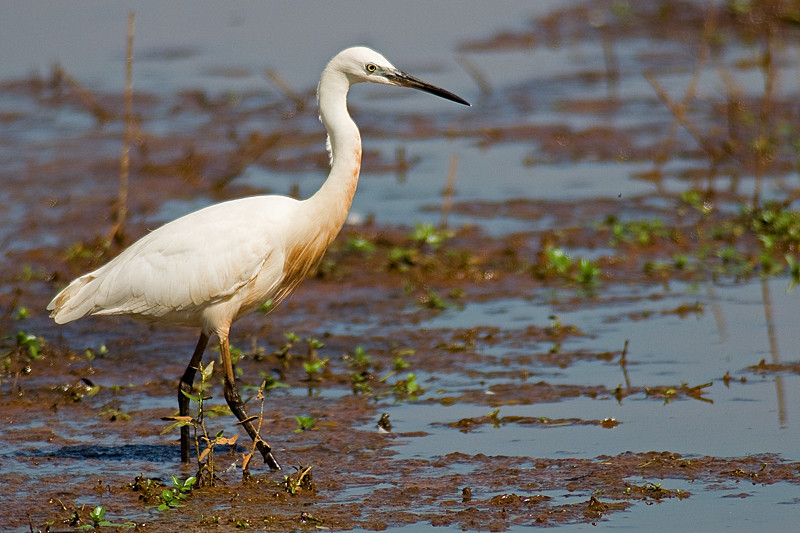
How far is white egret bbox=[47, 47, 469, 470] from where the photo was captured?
5.96m

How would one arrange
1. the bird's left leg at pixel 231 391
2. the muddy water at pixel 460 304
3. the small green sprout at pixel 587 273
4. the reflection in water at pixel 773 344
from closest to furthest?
the muddy water at pixel 460 304, the bird's left leg at pixel 231 391, the reflection in water at pixel 773 344, the small green sprout at pixel 587 273

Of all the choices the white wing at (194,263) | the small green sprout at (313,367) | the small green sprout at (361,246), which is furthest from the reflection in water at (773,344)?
the small green sprout at (361,246)

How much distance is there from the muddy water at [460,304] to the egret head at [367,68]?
168cm

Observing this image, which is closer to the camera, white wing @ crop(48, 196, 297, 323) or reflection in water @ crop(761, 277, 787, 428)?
white wing @ crop(48, 196, 297, 323)

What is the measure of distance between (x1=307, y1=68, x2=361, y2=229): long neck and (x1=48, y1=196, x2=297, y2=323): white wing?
0.19 meters

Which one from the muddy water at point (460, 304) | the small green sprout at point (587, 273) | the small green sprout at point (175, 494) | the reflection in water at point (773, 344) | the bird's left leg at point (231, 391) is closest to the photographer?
the small green sprout at point (175, 494)

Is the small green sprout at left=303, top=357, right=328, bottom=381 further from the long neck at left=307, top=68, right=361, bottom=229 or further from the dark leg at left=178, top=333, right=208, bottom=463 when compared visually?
the long neck at left=307, top=68, right=361, bottom=229

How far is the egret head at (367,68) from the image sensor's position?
6133 millimetres

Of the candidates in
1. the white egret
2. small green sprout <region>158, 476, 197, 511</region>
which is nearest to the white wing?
the white egret

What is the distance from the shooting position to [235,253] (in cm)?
591

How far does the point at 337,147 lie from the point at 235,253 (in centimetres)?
71

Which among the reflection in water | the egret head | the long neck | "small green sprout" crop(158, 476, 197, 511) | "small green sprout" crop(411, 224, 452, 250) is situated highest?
the egret head

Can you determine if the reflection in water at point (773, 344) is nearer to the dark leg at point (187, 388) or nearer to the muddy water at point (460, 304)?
the muddy water at point (460, 304)

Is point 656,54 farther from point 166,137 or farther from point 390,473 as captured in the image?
point 390,473
